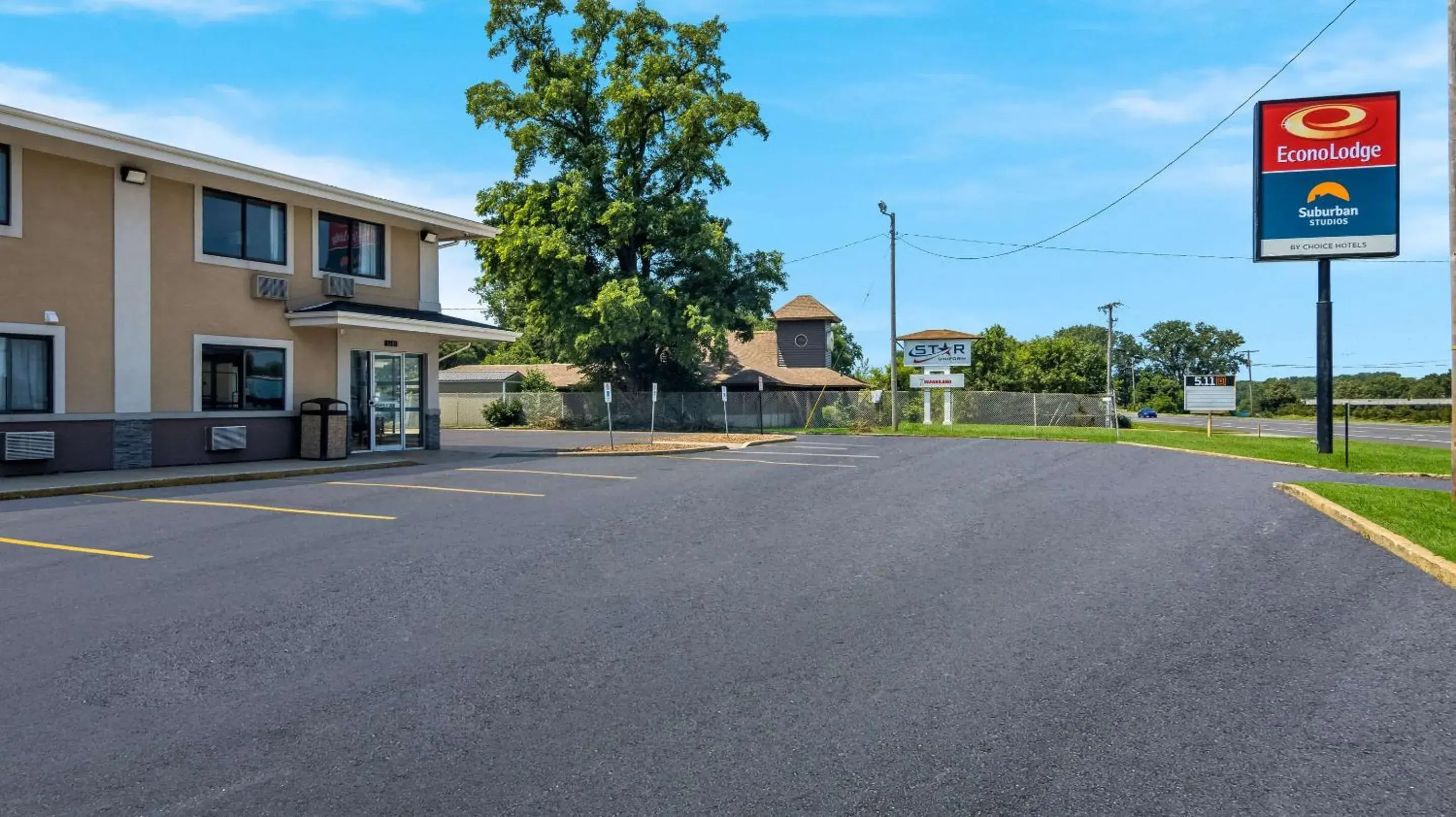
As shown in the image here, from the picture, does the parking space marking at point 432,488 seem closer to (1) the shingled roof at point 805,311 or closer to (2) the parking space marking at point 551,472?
(2) the parking space marking at point 551,472

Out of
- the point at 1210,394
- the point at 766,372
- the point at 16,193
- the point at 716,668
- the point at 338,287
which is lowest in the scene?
the point at 716,668

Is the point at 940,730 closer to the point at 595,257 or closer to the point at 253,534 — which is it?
the point at 253,534

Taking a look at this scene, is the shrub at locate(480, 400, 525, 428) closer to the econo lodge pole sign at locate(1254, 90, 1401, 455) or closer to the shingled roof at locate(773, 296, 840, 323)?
the shingled roof at locate(773, 296, 840, 323)

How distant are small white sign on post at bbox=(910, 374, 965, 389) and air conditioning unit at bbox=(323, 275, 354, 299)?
94.1 ft

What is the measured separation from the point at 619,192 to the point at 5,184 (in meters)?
25.1

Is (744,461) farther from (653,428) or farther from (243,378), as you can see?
(653,428)

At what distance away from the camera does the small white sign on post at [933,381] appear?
43750 mm

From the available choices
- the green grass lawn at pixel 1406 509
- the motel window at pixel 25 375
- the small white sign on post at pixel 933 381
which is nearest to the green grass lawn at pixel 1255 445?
the small white sign on post at pixel 933 381

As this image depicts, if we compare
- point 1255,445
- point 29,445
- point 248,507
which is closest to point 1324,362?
point 1255,445

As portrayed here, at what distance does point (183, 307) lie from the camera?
17578 millimetres

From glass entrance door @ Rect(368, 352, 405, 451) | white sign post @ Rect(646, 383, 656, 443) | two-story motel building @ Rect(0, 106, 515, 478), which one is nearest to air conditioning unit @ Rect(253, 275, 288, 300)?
two-story motel building @ Rect(0, 106, 515, 478)

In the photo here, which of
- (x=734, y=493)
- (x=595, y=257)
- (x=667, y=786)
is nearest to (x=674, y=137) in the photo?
(x=595, y=257)

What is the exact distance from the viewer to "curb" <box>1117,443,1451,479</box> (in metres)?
18.0

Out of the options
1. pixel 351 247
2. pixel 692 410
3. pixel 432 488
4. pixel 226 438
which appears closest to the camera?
pixel 432 488
